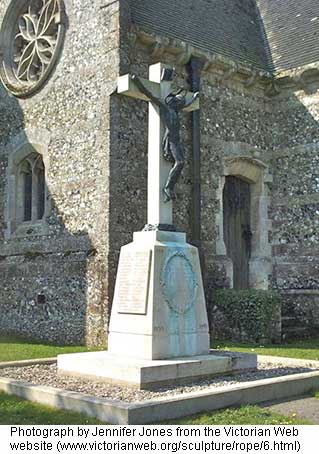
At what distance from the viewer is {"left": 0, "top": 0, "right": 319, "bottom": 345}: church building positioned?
42.1 ft

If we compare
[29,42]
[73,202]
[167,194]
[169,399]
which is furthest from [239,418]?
Result: [29,42]

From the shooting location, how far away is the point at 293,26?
17.4 m

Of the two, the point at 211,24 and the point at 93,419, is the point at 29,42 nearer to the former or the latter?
the point at 211,24

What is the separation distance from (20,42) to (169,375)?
11.7 m

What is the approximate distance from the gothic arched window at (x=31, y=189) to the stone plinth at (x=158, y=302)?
23.5ft

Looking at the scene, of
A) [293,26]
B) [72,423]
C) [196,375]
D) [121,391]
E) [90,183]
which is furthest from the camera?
[293,26]

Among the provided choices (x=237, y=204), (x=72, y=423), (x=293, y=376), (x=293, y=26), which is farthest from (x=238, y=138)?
(x=72, y=423)

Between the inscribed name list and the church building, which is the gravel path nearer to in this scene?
the inscribed name list

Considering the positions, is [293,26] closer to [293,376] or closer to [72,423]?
[293,376]

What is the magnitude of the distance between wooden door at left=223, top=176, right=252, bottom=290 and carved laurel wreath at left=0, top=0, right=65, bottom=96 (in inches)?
215

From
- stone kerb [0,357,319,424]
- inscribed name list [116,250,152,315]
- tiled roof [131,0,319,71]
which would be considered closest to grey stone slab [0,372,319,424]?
stone kerb [0,357,319,424]

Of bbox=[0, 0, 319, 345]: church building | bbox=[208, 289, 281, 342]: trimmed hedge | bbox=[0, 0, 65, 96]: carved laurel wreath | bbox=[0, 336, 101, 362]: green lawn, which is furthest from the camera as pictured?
bbox=[0, 0, 65, 96]: carved laurel wreath

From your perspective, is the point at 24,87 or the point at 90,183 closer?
the point at 90,183

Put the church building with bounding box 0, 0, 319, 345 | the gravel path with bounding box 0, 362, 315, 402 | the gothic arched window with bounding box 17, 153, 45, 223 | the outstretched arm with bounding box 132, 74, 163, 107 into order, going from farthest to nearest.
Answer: the gothic arched window with bounding box 17, 153, 45, 223 < the church building with bounding box 0, 0, 319, 345 < the outstretched arm with bounding box 132, 74, 163, 107 < the gravel path with bounding box 0, 362, 315, 402
